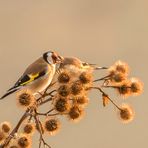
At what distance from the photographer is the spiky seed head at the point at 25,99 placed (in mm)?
3217

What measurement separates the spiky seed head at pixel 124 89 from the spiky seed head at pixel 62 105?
318 mm

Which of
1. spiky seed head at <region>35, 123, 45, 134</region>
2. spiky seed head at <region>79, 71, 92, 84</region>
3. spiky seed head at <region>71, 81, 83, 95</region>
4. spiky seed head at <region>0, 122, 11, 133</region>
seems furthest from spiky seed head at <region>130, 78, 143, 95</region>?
spiky seed head at <region>0, 122, 11, 133</region>

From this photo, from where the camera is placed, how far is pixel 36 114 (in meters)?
3.10

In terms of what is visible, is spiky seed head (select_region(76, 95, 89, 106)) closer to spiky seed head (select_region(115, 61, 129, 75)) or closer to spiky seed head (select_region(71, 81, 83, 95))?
spiky seed head (select_region(71, 81, 83, 95))

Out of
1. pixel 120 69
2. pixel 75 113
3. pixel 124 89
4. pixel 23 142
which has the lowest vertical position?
pixel 23 142

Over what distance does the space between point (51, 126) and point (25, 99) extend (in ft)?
0.56

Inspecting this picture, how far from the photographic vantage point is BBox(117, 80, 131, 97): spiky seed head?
133 inches

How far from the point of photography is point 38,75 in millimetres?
3795

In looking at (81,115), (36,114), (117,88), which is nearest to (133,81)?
(117,88)

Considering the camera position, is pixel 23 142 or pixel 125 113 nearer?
pixel 23 142

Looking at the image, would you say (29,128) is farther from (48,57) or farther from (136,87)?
(48,57)

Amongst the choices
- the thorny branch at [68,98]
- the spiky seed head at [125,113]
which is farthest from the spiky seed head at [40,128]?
the spiky seed head at [125,113]

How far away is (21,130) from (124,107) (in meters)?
0.49

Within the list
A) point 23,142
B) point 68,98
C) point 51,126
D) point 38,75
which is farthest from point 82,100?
point 38,75
